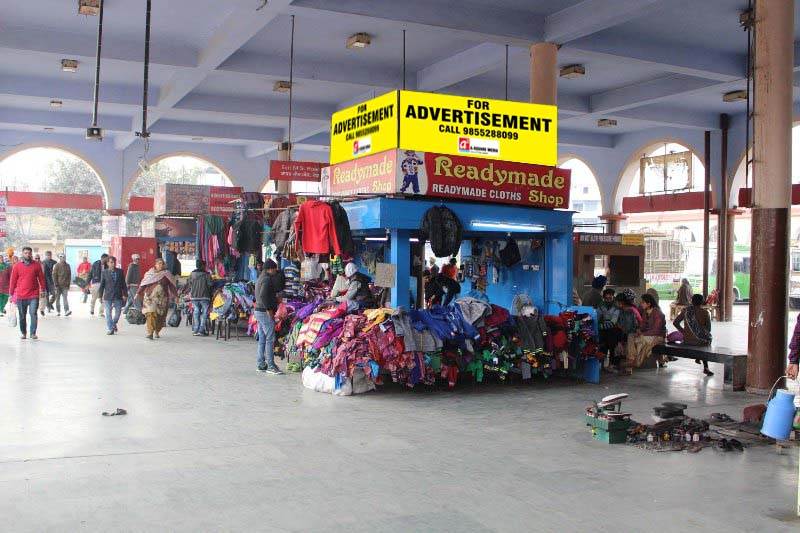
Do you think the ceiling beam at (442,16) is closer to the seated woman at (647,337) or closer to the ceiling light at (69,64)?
the seated woman at (647,337)

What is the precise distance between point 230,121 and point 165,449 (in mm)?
19123

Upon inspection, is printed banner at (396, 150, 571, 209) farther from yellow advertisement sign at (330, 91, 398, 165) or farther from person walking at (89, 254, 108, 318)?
person walking at (89, 254, 108, 318)

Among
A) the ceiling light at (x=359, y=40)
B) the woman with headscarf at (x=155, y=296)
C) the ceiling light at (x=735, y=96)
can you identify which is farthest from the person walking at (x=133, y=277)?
the ceiling light at (x=735, y=96)

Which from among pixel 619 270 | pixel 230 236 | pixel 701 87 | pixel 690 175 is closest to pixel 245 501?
pixel 230 236

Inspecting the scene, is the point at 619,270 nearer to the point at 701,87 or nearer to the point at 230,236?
the point at 701,87

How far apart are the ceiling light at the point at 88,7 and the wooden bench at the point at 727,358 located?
10.5 meters

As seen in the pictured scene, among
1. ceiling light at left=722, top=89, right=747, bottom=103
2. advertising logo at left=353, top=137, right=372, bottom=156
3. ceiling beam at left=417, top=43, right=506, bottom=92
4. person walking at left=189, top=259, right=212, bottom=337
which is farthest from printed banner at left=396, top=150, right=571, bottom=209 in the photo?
ceiling light at left=722, top=89, right=747, bottom=103

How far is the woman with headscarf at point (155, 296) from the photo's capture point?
14.5 meters

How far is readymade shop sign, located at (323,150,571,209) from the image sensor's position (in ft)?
31.8

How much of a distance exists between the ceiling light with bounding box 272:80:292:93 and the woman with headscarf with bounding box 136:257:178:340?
6008mm

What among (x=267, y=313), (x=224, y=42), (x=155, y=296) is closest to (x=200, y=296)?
(x=155, y=296)

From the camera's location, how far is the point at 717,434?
7.42 m

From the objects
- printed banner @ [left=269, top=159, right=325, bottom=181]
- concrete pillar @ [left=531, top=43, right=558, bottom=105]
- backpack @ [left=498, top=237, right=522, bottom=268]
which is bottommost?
backpack @ [left=498, top=237, right=522, bottom=268]

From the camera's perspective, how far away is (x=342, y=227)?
399 inches
